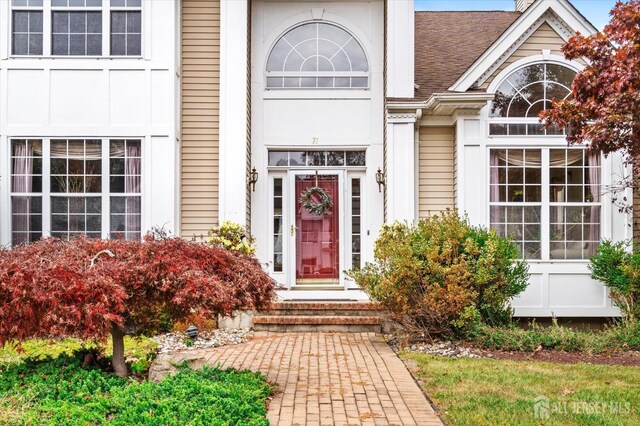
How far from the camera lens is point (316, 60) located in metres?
11.9

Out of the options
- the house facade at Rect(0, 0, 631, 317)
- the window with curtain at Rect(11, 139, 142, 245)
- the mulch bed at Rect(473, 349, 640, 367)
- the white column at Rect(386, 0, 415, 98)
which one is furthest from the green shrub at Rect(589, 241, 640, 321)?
the window with curtain at Rect(11, 139, 142, 245)

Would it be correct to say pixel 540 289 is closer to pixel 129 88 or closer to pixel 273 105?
pixel 273 105

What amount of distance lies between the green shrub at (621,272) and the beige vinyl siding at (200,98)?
679 centimetres

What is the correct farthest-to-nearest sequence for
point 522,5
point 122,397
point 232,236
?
1. point 522,5
2. point 232,236
3. point 122,397

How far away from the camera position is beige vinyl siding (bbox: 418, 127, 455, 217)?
11.5m

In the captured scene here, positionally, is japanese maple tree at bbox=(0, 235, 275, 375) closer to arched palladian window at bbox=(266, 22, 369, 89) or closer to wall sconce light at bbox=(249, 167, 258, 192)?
wall sconce light at bbox=(249, 167, 258, 192)

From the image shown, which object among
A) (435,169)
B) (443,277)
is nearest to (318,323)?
(443,277)

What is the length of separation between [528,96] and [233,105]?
524 cm

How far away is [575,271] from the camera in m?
10.6

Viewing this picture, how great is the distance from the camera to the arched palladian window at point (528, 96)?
427 inches

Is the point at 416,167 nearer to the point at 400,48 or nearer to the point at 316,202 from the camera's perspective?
the point at 316,202

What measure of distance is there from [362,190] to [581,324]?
4584 mm

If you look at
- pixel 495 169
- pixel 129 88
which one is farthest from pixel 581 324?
pixel 129 88

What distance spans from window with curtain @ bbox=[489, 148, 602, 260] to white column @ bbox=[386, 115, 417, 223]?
1411 millimetres
